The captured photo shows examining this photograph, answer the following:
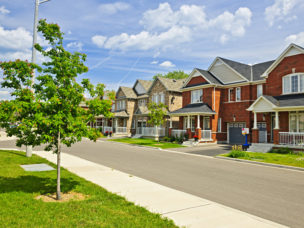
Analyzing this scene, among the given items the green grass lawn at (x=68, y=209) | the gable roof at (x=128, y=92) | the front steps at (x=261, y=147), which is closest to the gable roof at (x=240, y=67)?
the front steps at (x=261, y=147)

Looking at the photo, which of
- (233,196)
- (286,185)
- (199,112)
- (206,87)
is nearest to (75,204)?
(233,196)

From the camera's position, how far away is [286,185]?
9.82 m

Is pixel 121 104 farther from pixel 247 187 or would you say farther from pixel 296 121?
pixel 247 187

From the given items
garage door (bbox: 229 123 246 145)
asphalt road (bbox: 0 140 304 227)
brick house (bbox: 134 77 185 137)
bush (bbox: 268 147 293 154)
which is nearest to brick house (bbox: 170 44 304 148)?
garage door (bbox: 229 123 246 145)

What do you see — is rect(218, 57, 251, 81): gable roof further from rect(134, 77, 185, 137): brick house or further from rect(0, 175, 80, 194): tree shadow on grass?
rect(0, 175, 80, 194): tree shadow on grass

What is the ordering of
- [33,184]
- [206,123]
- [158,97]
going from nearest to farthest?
1. [33,184]
2. [206,123]
3. [158,97]

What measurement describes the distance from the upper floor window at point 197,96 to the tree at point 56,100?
24.7m

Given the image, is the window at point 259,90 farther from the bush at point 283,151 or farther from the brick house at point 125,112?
the brick house at point 125,112

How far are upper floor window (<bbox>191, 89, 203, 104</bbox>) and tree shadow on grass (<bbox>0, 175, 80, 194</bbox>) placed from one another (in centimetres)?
2430

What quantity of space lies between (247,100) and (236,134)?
14.5 ft

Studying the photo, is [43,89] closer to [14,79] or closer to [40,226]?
[14,79]

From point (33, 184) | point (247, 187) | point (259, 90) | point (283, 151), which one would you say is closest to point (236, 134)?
point (259, 90)

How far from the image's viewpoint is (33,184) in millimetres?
8328

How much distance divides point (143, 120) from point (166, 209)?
35.9 metres
